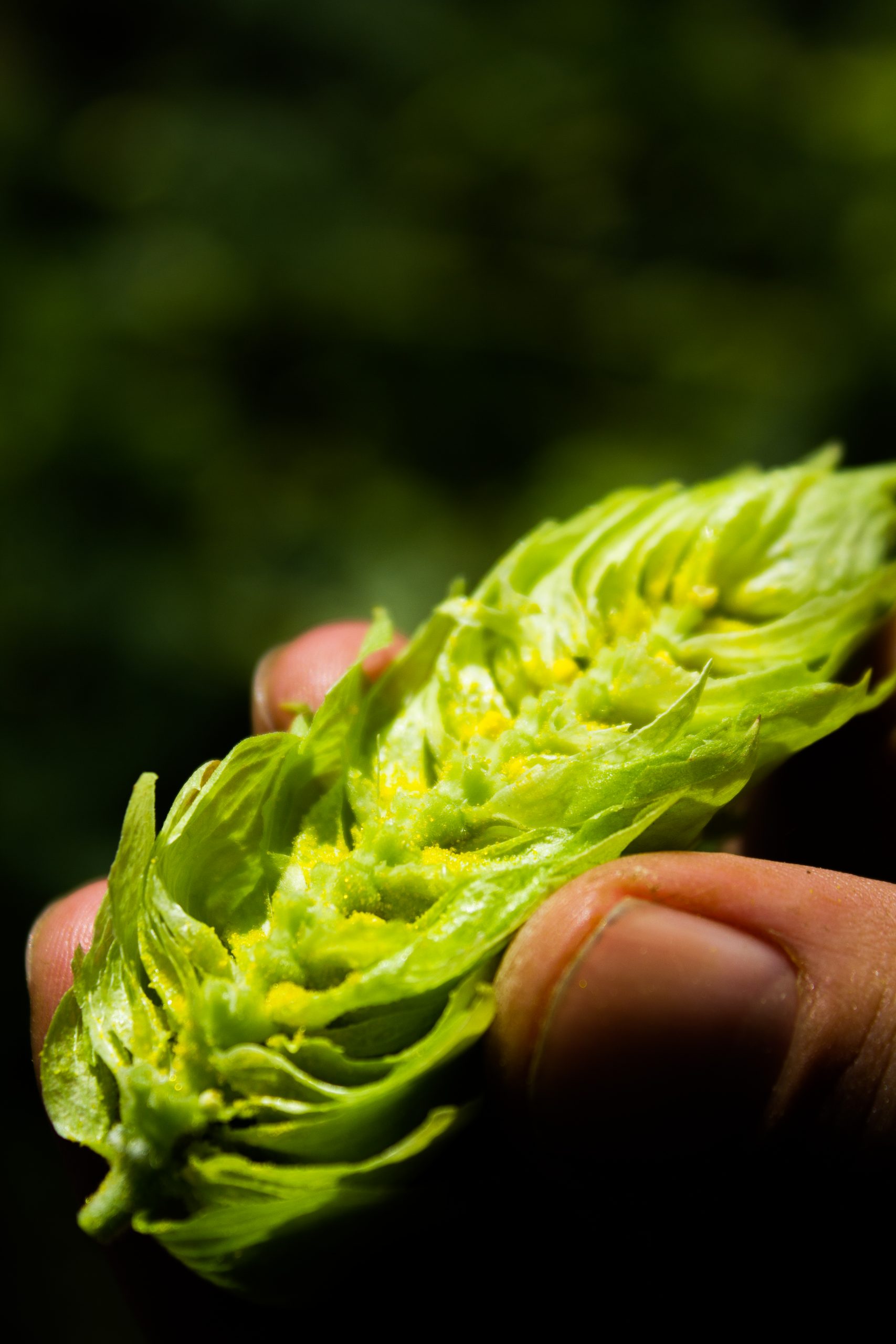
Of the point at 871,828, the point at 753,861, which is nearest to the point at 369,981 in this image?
the point at 753,861

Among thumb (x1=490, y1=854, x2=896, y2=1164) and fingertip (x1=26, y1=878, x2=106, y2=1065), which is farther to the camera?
fingertip (x1=26, y1=878, x2=106, y2=1065)

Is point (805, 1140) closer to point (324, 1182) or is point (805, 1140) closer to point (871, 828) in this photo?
point (324, 1182)

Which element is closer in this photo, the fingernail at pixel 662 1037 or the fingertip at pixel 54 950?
the fingernail at pixel 662 1037

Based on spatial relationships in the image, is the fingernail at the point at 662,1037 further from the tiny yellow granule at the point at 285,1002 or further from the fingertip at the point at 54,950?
the fingertip at the point at 54,950

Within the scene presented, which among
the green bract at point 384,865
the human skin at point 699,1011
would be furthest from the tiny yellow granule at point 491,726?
the human skin at point 699,1011

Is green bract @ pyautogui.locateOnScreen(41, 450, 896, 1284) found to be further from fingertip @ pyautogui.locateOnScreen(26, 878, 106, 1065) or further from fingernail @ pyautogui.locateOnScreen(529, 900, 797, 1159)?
fingertip @ pyautogui.locateOnScreen(26, 878, 106, 1065)

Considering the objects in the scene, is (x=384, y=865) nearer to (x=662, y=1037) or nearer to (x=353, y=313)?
(x=662, y=1037)

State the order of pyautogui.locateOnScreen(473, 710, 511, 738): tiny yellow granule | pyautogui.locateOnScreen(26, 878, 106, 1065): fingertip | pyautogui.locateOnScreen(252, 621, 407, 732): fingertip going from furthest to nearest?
pyautogui.locateOnScreen(252, 621, 407, 732): fingertip < pyautogui.locateOnScreen(26, 878, 106, 1065): fingertip < pyautogui.locateOnScreen(473, 710, 511, 738): tiny yellow granule

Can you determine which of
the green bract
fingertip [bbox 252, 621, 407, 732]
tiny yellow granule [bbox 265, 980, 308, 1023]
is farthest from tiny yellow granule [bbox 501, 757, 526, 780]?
fingertip [bbox 252, 621, 407, 732]
